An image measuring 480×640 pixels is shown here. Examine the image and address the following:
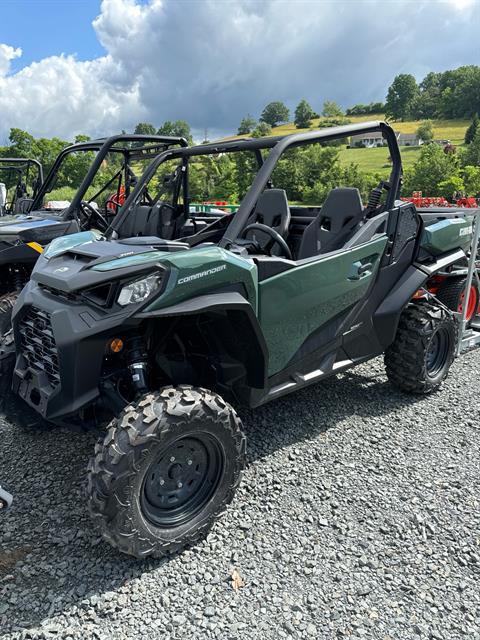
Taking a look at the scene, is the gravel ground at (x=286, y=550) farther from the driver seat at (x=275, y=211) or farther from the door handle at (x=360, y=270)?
the driver seat at (x=275, y=211)

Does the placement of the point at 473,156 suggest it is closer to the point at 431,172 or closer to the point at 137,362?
the point at 431,172

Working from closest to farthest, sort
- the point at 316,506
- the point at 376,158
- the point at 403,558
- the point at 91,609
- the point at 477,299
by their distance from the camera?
the point at 91,609 → the point at 403,558 → the point at 316,506 → the point at 477,299 → the point at 376,158

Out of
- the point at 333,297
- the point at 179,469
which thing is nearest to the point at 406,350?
the point at 333,297

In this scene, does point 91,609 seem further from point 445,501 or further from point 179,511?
point 445,501

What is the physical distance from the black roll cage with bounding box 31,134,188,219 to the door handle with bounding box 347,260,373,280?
10.4 feet

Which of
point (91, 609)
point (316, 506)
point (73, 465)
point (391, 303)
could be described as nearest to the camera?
point (91, 609)

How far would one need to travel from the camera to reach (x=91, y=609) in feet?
7.04

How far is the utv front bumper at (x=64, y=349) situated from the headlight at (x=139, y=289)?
7 cm

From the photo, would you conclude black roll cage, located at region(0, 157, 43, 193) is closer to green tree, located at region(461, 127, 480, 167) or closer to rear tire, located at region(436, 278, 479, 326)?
rear tire, located at region(436, 278, 479, 326)

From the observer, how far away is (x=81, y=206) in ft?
19.1

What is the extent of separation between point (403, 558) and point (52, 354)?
195 centimetres

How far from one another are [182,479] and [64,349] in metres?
0.85

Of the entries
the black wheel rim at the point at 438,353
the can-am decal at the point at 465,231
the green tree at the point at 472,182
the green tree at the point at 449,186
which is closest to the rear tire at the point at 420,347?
the black wheel rim at the point at 438,353

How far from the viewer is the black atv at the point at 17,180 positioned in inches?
332
